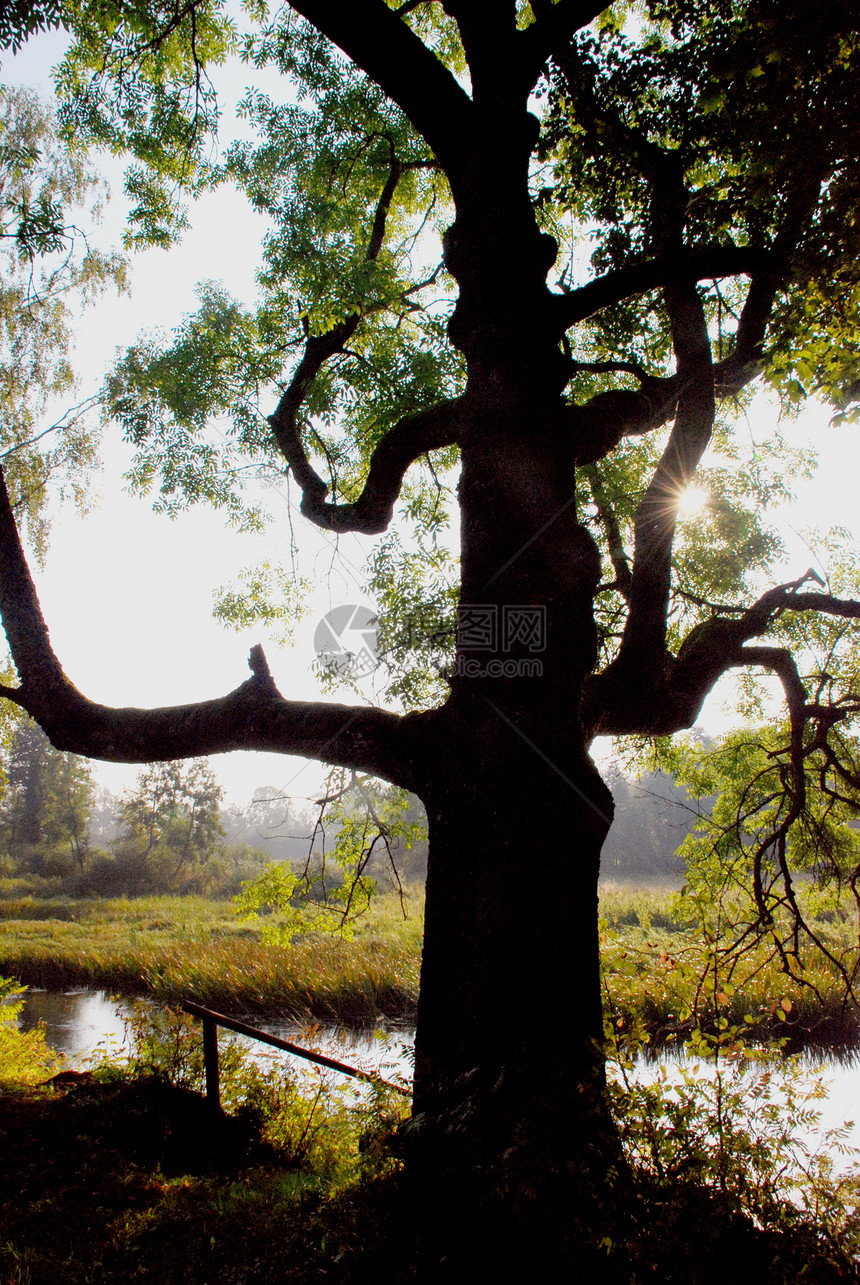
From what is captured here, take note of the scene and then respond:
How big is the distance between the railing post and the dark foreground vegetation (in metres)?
0.29

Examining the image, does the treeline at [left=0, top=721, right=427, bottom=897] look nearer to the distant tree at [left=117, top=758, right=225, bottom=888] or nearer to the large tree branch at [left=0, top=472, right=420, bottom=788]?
the distant tree at [left=117, top=758, right=225, bottom=888]

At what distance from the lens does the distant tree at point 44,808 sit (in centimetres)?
3581

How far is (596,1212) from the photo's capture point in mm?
1820

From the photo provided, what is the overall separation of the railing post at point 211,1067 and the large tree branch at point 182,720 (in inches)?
77.1

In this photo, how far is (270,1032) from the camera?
35.9 feet

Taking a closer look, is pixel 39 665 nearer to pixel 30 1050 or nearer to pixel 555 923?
pixel 555 923

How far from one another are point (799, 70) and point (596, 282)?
1.03 m

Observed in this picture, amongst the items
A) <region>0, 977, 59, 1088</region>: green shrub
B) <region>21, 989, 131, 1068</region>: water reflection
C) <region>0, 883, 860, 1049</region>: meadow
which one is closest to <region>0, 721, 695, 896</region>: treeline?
<region>0, 883, 860, 1049</region>: meadow

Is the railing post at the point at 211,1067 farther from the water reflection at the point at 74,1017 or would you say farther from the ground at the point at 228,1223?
the water reflection at the point at 74,1017

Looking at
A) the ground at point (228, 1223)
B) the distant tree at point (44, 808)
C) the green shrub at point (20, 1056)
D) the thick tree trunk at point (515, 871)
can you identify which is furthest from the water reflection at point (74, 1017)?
the distant tree at point (44, 808)

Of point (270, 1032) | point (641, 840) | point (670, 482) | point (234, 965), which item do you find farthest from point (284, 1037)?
point (641, 840)

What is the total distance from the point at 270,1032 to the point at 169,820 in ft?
85.8

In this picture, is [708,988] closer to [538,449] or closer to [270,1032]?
[538,449]

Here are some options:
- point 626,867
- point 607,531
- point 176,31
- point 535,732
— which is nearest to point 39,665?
point 535,732
